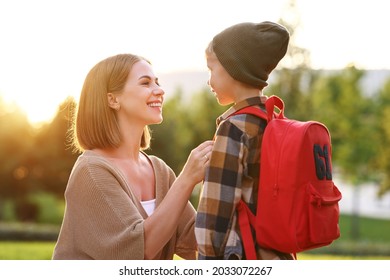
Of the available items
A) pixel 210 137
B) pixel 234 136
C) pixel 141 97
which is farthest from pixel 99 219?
pixel 210 137

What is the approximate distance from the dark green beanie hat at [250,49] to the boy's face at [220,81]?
0.12 ft

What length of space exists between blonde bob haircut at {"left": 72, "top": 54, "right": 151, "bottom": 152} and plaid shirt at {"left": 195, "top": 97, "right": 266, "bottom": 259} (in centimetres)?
72

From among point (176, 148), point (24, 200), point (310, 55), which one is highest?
point (310, 55)

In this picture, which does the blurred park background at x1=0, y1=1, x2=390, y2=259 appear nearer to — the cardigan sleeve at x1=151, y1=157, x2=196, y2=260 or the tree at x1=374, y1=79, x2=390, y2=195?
the tree at x1=374, y1=79, x2=390, y2=195

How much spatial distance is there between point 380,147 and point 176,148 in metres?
8.17

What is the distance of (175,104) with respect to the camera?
3062 cm

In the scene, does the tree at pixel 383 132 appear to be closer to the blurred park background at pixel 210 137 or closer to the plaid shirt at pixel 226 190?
the blurred park background at pixel 210 137

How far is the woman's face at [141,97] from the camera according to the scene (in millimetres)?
3113

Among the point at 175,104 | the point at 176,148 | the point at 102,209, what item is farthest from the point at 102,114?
the point at 175,104

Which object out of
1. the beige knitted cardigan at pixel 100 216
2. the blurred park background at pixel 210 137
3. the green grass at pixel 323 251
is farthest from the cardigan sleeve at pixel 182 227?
the blurred park background at pixel 210 137

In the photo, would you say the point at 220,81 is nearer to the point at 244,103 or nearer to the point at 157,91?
the point at 244,103

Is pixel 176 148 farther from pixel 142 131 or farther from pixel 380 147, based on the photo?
pixel 142 131

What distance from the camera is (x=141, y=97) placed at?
312cm

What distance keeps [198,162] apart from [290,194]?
44 centimetres
